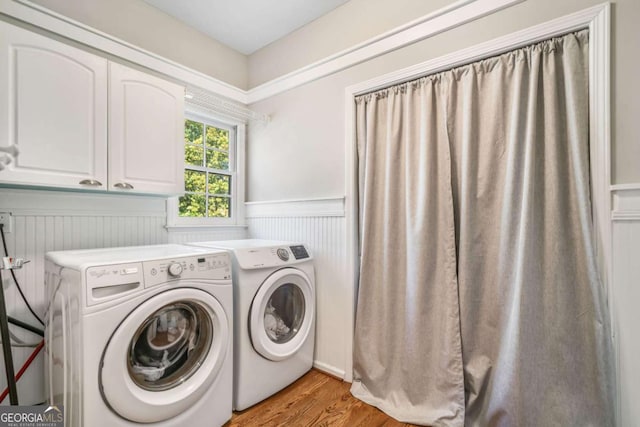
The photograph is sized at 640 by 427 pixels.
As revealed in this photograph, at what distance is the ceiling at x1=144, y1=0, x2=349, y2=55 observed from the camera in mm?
2045

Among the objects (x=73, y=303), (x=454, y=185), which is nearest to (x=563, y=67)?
(x=454, y=185)

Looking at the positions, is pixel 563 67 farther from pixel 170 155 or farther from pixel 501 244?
pixel 170 155

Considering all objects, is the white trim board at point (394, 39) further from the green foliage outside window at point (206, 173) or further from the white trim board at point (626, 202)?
the white trim board at point (626, 202)

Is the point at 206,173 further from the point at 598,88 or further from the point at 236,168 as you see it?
the point at 598,88

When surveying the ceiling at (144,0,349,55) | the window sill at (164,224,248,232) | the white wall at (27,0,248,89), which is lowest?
the window sill at (164,224,248,232)

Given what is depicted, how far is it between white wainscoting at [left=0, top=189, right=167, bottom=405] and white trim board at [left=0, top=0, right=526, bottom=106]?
3.10 feet

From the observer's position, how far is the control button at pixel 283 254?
1846 millimetres

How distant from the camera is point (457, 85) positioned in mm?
1599

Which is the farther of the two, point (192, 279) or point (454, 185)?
point (454, 185)

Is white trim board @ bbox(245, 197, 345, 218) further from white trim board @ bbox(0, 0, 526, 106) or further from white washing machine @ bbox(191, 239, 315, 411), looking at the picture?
white trim board @ bbox(0, 0, 526, 106)

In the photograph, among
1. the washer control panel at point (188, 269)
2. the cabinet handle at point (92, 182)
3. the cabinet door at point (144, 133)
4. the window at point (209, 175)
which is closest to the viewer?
the washer control panel at point (188, 269)

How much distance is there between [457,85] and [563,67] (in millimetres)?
451

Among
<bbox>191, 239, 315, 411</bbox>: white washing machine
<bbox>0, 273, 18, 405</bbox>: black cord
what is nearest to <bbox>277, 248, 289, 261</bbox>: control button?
<bbox>191, 239, 315, 411</bbox>: white washing machine

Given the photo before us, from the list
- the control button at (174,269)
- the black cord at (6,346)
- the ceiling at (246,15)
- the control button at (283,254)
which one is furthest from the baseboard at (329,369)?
the ceiling at (246,15)
